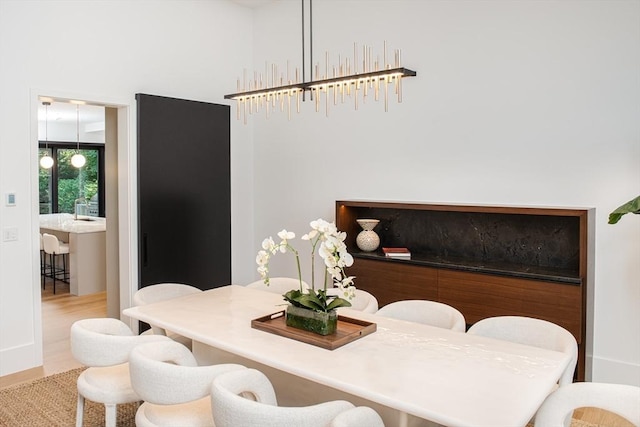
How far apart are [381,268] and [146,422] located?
100.0 inches

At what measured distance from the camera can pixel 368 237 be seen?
14.9 ft

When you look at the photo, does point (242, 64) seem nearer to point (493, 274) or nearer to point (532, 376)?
point (493, 274)

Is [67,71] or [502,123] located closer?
[502,123]

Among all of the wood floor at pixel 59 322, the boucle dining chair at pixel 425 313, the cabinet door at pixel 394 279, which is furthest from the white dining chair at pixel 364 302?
the wood floor at pixel 59 322

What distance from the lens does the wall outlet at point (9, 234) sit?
3.79m

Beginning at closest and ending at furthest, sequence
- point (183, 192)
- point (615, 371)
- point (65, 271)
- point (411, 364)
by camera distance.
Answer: point (411, 364) → point (615, 371) → point (183, 192) → point (65, 271)

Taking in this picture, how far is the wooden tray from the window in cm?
888

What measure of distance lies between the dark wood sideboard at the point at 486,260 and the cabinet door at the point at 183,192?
4.78 ft

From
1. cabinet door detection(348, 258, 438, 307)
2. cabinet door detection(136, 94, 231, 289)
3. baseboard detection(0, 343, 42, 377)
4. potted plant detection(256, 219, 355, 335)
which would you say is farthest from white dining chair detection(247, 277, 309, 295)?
A: baseboard detection(0, 343, 42, 377)

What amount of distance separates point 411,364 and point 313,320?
21.1 inches

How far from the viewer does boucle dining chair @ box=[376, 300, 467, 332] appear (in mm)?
2852

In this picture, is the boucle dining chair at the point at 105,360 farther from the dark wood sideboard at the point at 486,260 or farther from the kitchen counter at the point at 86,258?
the kitchen counter at the point at 86,258

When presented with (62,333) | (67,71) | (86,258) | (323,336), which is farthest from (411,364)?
(86,258)

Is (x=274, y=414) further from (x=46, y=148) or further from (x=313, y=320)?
(x=46, y=148)
